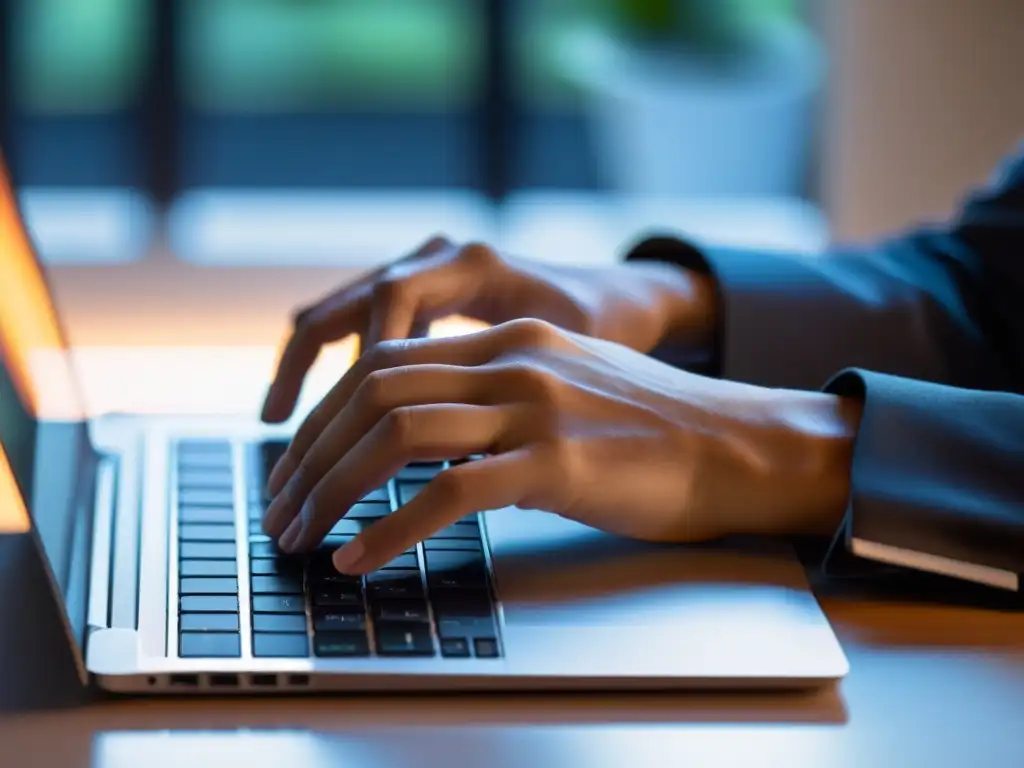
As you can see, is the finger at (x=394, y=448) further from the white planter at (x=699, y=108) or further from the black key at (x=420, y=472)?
the white planter at (x=699, y=108)

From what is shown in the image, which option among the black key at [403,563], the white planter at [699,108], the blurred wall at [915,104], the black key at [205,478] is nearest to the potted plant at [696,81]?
the white planter at [699,108]

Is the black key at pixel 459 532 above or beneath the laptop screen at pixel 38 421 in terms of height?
beneath

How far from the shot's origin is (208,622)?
0.63 meters

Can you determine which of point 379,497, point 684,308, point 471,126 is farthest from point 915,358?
point 471,126

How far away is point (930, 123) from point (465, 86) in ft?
2.77

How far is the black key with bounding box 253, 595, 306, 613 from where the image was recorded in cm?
64

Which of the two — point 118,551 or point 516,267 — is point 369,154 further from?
point 118,551

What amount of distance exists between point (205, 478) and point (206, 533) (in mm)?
81

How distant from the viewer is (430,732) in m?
0.58

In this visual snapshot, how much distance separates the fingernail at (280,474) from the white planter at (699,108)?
2018 millimetres

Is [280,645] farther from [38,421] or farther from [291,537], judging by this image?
[38,421]

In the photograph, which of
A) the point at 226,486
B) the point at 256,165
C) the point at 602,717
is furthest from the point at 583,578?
the point at 256,165

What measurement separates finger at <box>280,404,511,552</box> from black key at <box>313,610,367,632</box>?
0.20ft

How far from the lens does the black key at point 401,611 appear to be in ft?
2.08
